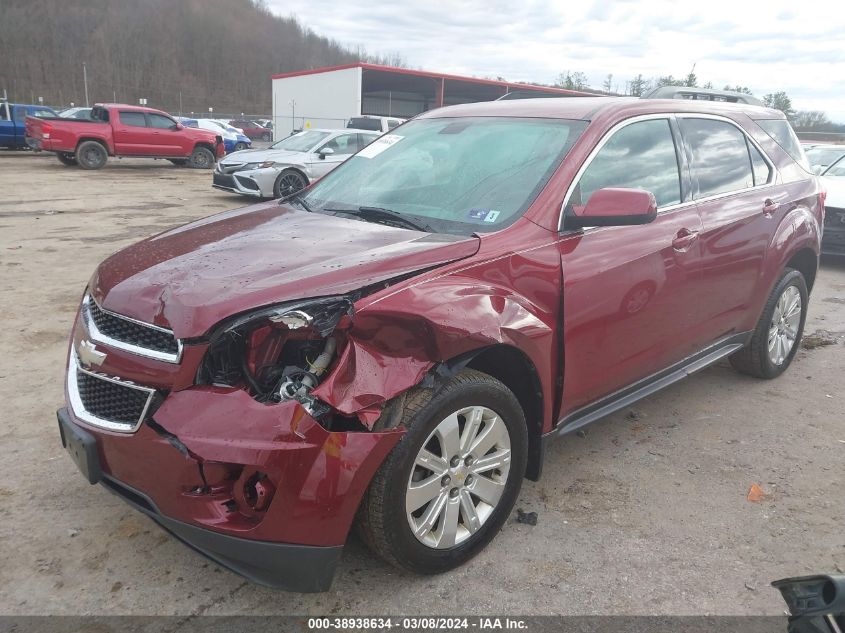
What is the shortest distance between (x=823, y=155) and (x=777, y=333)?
8257 mm

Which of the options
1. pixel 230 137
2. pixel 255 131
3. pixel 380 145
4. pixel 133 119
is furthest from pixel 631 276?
pixel 255 131

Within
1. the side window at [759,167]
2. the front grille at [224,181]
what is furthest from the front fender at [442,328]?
the front grille at [224,181]

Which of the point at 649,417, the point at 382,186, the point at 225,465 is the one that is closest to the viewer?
the point at 225,465

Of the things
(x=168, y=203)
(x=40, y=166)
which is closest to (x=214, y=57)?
(x=40, y=166)

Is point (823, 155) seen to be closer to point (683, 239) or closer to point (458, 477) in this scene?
point (683, 239)

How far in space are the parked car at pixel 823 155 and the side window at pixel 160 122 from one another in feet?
55.1

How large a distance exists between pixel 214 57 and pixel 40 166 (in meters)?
94.7

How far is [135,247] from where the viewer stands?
287cm

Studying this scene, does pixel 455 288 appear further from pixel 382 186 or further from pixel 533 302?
pixel 382 186

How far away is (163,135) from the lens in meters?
19.5

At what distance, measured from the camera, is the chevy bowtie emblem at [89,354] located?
2.31 m

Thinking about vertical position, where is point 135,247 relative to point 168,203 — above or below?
above

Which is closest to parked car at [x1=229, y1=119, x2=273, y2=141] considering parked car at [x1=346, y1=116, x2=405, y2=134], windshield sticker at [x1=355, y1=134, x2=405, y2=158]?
parked car at [x1=346, y1=116, x2=405, y2=134]

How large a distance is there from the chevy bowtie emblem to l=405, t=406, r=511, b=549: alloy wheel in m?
1.17
